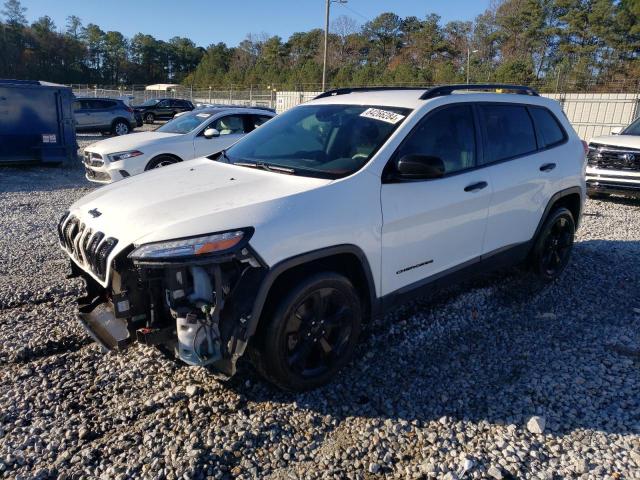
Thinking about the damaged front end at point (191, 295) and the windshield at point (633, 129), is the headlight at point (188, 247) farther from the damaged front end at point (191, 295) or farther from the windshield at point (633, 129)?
the windshield at point (633, 129)

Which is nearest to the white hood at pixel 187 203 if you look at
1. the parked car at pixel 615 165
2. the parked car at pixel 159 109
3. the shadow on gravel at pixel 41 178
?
the shadow on gravel at pixel 41 178

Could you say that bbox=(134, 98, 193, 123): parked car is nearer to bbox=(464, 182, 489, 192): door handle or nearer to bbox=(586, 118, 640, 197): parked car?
bbox=(586, 118, 640, 197): parked car

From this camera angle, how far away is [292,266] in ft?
9.04

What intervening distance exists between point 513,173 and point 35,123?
37.8 feet

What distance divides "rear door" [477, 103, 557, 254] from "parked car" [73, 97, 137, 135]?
19857mm

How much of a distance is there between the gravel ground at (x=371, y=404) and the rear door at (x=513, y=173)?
2.24ft

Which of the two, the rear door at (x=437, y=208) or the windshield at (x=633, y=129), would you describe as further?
the windshield at (x=633, y=129)

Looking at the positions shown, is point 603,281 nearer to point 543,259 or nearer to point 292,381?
point 543,259

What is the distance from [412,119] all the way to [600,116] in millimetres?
18594

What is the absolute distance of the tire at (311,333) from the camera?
2.83 metres

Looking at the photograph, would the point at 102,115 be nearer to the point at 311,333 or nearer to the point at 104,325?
the point at 104,325

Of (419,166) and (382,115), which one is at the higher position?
(382,115)

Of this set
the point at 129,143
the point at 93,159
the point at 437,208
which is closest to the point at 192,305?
the point at 437,208

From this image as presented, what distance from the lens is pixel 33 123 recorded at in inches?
467
